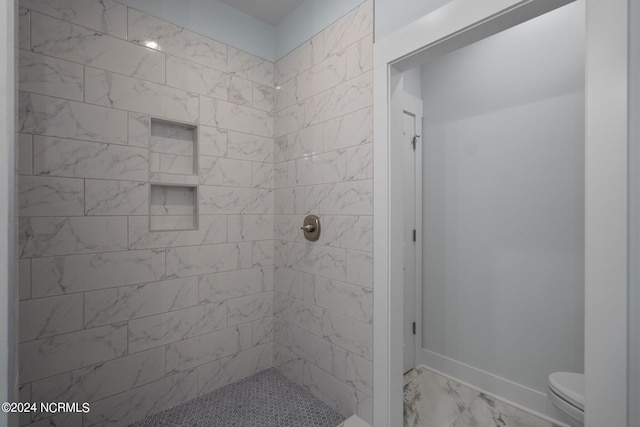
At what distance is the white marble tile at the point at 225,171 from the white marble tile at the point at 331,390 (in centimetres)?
136

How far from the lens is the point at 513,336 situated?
78.5 inches

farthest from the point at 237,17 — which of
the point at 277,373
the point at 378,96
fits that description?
the point at 277,373

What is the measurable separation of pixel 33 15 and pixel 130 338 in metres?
1.69

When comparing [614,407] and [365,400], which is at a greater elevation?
[614,407]

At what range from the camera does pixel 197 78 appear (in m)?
1.88

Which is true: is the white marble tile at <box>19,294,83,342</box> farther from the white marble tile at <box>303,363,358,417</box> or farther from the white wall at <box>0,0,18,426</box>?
the white marble tile at <box>303,363,358,417</box>

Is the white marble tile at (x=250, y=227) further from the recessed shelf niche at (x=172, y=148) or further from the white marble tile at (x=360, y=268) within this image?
the white marble tile at (x=360, y=268)

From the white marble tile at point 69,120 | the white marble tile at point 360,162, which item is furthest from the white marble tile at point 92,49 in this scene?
the white marble tile at point 360,162

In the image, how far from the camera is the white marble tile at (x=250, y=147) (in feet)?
6.72

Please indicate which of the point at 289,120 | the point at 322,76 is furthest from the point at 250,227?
the point at 322,76

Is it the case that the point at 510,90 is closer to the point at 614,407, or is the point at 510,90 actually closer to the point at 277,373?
the point at 614,407

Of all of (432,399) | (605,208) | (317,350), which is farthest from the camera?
(432,399)

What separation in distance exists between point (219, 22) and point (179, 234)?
146cm

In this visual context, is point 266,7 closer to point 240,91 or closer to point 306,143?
point 240,91
